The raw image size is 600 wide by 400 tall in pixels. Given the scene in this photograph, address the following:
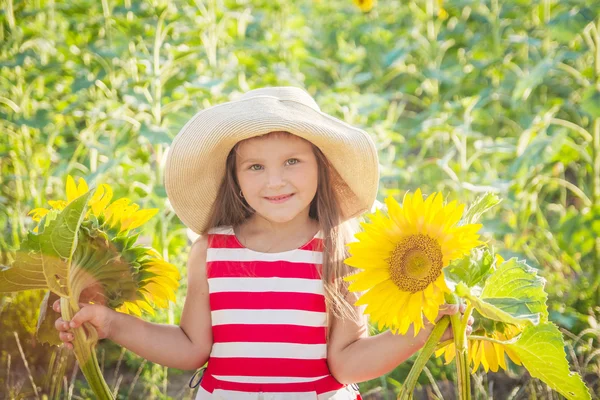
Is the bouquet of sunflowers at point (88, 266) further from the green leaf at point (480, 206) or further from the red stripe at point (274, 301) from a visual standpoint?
the green leaf at point (480, 206)

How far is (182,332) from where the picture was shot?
164cm

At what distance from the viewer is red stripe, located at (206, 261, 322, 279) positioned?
159 cm

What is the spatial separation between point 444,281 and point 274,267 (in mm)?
540

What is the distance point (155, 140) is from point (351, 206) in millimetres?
987

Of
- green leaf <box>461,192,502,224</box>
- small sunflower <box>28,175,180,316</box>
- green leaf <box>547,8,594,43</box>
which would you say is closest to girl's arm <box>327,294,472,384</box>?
green leaf <box>461,192,502,224</box>

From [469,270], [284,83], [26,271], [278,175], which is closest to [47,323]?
[26,271]

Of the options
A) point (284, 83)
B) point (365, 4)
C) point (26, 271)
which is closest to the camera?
point (26, 271)

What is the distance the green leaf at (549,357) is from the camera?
46.1 inches

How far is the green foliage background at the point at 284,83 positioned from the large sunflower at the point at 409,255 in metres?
0.82

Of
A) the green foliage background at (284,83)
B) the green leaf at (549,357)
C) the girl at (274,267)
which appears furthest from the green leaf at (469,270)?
the green foliage background at (284,83)

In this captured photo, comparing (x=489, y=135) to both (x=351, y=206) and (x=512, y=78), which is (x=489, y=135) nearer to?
(x=512, y=78)

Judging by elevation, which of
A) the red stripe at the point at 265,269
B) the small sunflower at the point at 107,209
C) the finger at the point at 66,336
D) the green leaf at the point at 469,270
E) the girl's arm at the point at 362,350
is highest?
the small sunflower at the point at 107,209

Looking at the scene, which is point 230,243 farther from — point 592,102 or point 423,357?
point 592,102

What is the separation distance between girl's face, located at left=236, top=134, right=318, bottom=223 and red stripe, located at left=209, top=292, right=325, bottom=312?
157mm
